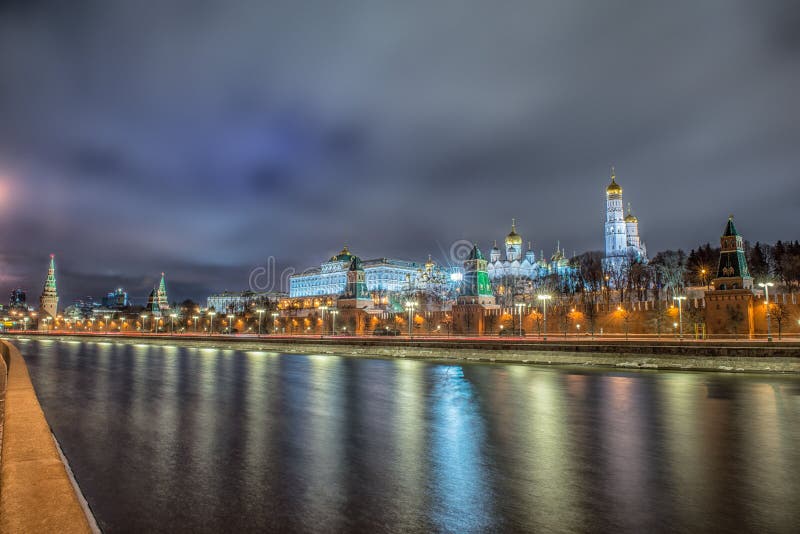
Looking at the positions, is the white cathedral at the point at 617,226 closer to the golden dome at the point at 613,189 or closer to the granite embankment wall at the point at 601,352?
the golden dome at the point at 613,189

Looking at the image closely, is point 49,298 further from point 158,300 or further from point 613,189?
point 613,189

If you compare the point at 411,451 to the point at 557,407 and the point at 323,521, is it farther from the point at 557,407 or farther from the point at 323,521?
the point at 557,407

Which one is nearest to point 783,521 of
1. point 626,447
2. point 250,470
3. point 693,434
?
point 626,447

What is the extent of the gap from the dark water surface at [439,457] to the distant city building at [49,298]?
4688 inches

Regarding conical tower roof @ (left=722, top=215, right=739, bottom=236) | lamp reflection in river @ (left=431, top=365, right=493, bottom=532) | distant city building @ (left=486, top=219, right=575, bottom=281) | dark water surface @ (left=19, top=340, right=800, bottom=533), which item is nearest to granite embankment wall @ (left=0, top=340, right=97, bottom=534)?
dark water surface @ (left=19, top=340, right=800, bottom=533)

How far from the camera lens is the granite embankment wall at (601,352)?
73.5 feet

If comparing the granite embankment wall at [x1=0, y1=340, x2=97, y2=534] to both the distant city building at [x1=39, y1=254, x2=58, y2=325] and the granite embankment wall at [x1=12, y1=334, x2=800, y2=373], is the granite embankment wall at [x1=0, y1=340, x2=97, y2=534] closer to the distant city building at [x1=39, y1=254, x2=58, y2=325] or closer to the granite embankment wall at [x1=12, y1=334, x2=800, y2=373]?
the granite embankment wall at [x1=12, y1=334, x2=800, y2=373]

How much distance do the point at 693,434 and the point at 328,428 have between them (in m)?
7.66

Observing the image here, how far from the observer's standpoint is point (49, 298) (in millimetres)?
118500

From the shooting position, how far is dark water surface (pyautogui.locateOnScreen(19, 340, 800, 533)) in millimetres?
6078

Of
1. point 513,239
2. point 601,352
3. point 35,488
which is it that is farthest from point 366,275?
point 35,488

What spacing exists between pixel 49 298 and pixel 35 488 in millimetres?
138134

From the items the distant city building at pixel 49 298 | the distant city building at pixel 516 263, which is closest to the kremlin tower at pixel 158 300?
the distant city building at pixel 49 298

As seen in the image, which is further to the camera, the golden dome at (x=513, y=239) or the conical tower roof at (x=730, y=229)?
the golden dome at (x=513, y=239)
